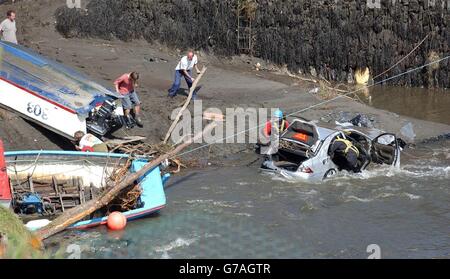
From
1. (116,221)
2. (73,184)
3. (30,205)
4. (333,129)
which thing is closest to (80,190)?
(73,184)

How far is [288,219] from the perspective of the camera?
12.9 metres

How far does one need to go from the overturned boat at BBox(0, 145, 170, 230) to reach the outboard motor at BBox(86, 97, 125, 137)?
2.44 m

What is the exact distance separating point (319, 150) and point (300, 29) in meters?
13.0

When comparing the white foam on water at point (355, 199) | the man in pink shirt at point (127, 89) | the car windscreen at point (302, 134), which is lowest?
the white foam on water at point (355, 199)

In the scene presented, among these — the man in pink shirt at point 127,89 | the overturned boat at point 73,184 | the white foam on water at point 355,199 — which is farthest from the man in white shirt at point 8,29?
the white foam on water at point 355,199

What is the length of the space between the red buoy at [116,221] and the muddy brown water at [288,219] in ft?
0.47

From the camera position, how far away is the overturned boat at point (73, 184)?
12.5 meters

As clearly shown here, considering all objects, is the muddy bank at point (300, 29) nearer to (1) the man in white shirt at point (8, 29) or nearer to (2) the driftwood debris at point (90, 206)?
(1) the man in white shirt at point (8, 29)

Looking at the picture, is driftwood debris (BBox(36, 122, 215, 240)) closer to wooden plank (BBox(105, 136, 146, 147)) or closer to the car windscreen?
wooden plank (BBox(105, 136, 146, 147))

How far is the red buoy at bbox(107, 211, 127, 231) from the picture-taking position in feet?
39.1

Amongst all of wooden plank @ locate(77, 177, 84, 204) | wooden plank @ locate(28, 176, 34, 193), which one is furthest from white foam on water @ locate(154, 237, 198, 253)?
wooden plank @ locate(28, 176, 34, 193)

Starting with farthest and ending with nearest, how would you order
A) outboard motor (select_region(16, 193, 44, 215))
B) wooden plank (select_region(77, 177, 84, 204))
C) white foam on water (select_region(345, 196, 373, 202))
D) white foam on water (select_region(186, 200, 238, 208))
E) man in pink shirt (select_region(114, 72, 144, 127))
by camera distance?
man in pink shirt (select_region(114, 72, 144, 127))
white foam on water (select_region(345, 196, 373, 202))
white foam on water (select_region(186, 200, 238, 208))
wooden plank (select_region(77, 177, 84, 204))
outboard motor (select_region(16, 193, 44, 215))
